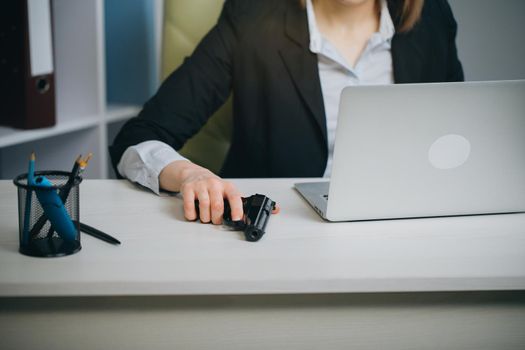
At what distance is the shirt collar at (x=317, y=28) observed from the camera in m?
1.44

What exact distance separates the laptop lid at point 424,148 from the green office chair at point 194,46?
0.85 meters

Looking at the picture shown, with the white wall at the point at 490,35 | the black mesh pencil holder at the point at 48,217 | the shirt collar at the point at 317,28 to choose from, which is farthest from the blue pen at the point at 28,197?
the white wall at the point at 490,35

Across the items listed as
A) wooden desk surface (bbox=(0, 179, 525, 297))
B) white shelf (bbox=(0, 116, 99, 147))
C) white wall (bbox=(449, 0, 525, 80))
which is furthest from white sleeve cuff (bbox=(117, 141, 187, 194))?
white wall (bbox=(449, 0, 525, 80))

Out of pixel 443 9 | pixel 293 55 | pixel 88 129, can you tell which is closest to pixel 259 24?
pixel 293 55

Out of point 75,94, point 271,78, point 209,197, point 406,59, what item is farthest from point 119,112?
point 209,197

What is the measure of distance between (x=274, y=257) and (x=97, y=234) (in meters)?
0.25

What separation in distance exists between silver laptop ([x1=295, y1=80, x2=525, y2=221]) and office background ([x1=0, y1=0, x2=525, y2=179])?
1000mm

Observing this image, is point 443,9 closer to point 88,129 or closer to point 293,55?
point 293,55

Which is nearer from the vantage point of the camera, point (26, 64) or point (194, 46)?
point (26, 64)

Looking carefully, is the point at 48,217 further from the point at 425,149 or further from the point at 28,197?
the point at 425,149

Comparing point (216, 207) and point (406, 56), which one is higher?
point (406, 56)

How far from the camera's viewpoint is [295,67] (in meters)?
1.45

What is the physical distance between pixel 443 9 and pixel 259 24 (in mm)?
502

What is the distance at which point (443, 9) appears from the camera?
158cm
